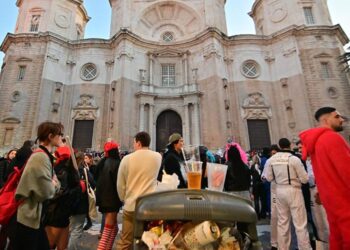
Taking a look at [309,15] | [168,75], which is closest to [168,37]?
[168,75]

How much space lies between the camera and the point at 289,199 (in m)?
3.79

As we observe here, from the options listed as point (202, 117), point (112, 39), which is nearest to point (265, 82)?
point (202, 117)

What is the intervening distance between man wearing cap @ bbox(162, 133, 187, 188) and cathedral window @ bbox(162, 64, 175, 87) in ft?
57.0

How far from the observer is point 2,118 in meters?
17.4

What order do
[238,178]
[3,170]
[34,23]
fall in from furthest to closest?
[34,23] < [3,170] < [238,178]

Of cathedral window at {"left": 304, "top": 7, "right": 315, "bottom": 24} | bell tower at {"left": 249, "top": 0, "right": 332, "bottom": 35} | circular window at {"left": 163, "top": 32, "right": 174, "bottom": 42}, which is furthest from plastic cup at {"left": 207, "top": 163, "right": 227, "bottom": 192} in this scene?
cathedral window at {"left": 304, "top": 7, "right": 315, "bottom": 24}

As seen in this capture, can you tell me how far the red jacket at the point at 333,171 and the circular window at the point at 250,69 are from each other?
62.4 ft

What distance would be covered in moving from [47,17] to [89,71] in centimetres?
668

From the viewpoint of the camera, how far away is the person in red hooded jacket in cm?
211

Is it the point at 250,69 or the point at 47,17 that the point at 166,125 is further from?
the point at 47,17

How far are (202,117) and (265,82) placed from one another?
6.97m

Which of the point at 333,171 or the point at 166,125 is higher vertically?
the point at 166,125

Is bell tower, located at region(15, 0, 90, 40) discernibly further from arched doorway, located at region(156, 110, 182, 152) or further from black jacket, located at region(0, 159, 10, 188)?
black jacket, located at region(0, 159, 10, 188)

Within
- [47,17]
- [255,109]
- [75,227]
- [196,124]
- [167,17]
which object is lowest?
[75,227]
